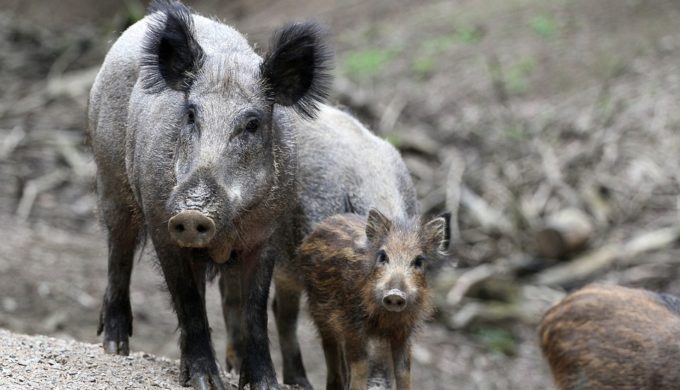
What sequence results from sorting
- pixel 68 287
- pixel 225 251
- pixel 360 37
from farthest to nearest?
1. pixel 360 37
2. pixel 68 287
3. pixel 225 251

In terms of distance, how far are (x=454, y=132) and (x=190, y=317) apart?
951 cm

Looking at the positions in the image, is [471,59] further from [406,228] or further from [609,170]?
[406,228]

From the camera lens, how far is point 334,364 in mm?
7633

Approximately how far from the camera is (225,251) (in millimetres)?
6434

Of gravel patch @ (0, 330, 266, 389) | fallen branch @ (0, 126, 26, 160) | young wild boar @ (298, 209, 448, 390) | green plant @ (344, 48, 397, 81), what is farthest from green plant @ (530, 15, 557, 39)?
gravel patch @ (0, 330, 266, 389)

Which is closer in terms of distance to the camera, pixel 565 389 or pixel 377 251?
pixel 377 251

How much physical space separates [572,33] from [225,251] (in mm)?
14080

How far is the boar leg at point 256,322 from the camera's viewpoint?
671cm

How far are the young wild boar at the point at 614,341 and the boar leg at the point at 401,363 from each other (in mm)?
1565

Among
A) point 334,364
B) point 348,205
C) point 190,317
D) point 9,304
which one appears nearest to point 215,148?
point 190,317

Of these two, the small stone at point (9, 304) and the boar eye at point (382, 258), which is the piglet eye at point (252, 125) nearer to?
the boar eye at point (382, 258)

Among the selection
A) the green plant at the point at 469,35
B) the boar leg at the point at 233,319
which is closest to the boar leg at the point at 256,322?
the boar leg at the point at 233,319

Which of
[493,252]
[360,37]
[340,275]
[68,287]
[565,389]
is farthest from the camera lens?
[360,37]

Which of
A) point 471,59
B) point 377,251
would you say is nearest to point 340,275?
point 377,251
